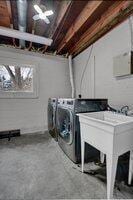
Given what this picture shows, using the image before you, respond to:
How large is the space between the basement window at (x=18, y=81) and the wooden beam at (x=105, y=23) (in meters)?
1.55

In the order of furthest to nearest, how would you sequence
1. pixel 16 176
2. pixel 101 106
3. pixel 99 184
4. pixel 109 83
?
pixel 109 83 → pixel 101 106 → pixel 16 176 → pixel 99 184

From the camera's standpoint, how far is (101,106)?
2.34 metres

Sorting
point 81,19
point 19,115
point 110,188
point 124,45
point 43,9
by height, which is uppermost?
point 81,19

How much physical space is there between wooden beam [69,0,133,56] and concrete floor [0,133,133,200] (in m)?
2.17

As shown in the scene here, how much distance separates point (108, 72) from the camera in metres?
2.75

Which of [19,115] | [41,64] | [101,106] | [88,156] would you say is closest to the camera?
[88,156]

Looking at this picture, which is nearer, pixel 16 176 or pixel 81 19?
pixel 16 176

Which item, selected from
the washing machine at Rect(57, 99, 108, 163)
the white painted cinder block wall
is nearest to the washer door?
the washing machine at Rect(57, 99, 108, 163)

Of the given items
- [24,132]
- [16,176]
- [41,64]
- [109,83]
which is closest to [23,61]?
[41,64]

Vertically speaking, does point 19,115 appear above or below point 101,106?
below

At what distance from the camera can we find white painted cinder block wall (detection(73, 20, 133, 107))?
231 centimetres

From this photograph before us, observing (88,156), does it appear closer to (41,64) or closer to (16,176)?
(16,176)

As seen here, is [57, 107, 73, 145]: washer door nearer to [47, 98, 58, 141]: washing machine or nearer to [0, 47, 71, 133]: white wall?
[47, 98, 58, 141]: washing machine

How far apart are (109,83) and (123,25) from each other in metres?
1.06
